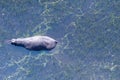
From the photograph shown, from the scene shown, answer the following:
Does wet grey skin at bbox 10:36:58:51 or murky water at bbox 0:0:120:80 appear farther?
murky water at bbox 0:0:120:80

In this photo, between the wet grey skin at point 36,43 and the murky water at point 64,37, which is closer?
the wet grey skin at point 36,43

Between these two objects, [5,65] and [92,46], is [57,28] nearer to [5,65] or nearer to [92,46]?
[92,46]

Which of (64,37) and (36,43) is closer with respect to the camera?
(36,43)
